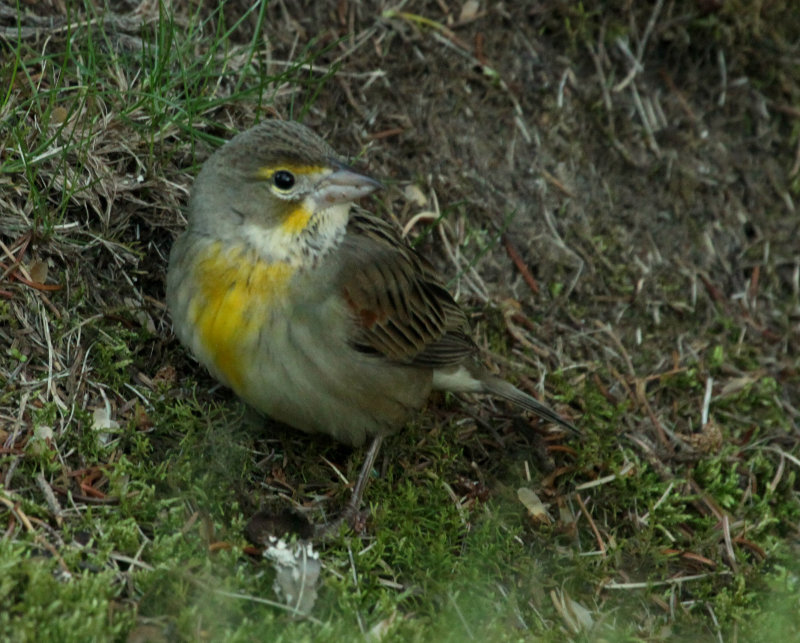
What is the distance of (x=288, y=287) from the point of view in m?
4.96

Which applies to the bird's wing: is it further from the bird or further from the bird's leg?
the bird's leg

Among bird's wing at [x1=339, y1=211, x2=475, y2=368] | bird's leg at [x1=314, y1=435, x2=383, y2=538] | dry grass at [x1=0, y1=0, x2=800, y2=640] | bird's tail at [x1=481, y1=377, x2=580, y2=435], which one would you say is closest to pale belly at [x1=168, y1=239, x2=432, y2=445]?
bird's wing at [x1=339, y1=211, x2=475, y2=368]

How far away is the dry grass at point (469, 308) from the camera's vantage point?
4.83 metres

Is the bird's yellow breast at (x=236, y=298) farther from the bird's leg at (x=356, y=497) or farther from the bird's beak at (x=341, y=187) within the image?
the bird's leg at (x=356, y=497)

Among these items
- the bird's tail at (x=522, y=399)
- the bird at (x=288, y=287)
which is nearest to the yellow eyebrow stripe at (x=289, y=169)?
the bird at (x=288, y=287)

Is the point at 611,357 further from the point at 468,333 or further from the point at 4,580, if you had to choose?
the point at 4,580

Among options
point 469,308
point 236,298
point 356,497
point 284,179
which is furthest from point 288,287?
point 469,308

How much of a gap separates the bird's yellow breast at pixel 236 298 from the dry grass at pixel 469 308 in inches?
23.5

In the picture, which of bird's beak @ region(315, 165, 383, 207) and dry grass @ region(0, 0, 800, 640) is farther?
bird's beak @ region(315, 165, 383, 207)

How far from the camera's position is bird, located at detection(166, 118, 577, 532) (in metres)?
4.96

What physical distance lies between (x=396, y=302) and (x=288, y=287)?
770 mm

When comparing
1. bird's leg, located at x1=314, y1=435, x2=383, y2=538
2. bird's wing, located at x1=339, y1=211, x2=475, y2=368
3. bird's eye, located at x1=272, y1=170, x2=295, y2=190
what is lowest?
→ bird's leg, located at x1=314, y1=435, x2=383, y2=538

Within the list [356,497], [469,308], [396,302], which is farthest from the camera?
[469,308]

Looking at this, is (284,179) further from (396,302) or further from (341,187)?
(396,302)
